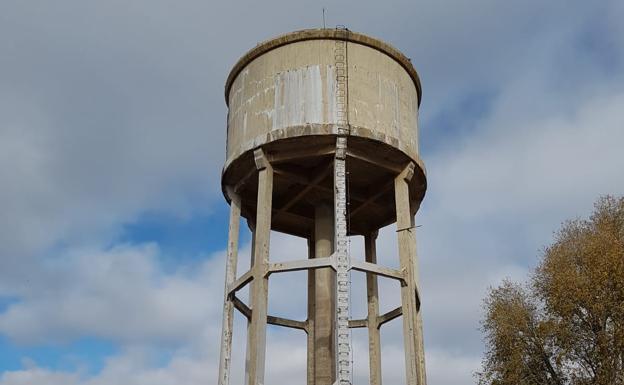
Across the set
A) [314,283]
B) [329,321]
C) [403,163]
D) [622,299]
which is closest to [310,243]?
[314,283]

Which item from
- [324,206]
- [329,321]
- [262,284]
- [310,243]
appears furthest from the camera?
[310,243]

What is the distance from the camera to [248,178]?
16.3m

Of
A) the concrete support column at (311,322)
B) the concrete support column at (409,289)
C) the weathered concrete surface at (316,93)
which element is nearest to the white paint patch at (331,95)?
the weathered concrete surface at (316,93)

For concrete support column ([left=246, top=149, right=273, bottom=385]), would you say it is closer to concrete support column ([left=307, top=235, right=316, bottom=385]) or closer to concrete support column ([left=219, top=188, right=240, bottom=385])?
concrete support column ([left=219, top=188, right=240, bottom=385])

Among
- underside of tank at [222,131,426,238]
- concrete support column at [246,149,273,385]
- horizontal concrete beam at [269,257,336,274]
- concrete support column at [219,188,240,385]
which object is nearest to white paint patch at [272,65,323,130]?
underside of tank at [222,131,426,238]

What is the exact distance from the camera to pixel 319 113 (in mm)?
15328

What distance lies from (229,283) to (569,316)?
33.4 ft

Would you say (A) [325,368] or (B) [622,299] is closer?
(A) [325,368]

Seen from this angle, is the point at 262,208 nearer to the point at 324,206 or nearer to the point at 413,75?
the point at 324,206

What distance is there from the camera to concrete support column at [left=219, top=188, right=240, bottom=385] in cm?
1501

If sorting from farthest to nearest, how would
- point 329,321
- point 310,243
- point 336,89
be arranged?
point 310,243 → point 329,321 → point 336,89

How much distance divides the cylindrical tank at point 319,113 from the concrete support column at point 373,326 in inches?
82.4

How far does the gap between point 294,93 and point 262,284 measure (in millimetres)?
4137

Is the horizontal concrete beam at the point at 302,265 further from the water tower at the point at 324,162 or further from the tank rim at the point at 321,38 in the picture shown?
the tank rim at the point at 321,38
